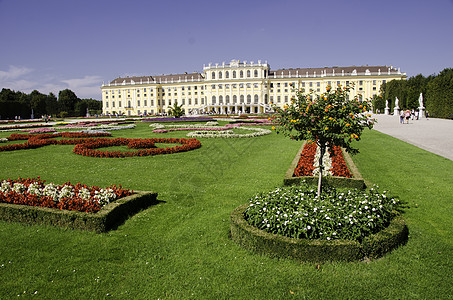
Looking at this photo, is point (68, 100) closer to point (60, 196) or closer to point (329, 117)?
point (60, 196)

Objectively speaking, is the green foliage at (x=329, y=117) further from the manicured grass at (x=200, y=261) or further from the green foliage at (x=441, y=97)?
the green foliage at (x=441, y=97)

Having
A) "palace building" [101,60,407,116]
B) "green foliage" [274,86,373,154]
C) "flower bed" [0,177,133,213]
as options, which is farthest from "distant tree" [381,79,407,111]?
"flower bed" [0,177,133,213]

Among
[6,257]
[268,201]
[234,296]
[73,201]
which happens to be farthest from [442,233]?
[6,257]

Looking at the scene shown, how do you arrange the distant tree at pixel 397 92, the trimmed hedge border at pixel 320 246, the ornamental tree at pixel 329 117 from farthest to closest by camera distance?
the distant tree at pixel 397 92
the ornamental tree at pixel 329 117
the trimmed hedge border at pixel 320 246

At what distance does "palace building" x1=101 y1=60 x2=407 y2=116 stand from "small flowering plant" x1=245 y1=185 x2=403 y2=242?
61.0 metres

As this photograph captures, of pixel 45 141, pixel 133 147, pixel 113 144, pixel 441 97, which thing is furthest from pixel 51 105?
pixel 441 97

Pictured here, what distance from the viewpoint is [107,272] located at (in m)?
3.53

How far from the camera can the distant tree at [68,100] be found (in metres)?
71.4

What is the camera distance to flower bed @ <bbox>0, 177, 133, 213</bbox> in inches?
188

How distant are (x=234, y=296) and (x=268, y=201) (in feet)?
5.26

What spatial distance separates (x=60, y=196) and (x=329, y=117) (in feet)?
14.3

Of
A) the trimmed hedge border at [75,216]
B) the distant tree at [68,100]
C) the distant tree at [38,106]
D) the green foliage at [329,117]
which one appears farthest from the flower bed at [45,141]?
the distant tree at [68,100]

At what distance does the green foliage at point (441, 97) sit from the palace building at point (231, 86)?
30933mm

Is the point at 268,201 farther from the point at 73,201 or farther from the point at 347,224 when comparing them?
the point at 73,201
